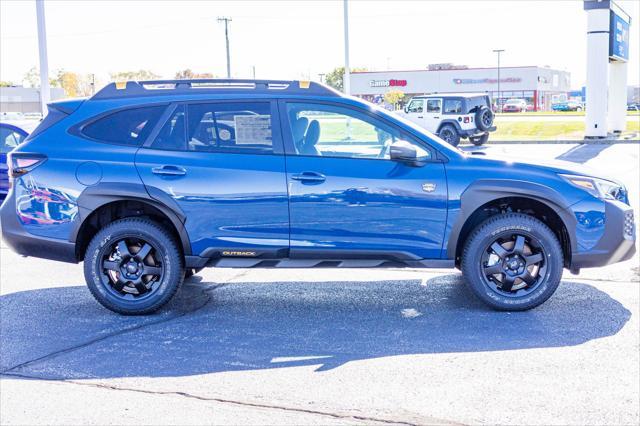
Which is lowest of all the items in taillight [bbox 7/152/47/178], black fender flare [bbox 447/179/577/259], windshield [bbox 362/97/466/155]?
black fender flare [bbox 447/179/577/259]

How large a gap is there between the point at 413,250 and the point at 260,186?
4.47 ft

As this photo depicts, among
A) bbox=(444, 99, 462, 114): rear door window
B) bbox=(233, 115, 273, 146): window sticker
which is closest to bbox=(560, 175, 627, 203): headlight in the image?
bbox=(233, 115, 273, 146): window sticker

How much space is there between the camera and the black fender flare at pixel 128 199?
6.24 metres

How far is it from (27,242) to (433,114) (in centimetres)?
2570

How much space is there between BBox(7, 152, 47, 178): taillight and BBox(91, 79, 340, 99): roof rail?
0.72 m

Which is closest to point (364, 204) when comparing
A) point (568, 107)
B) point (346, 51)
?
point (346, 51)

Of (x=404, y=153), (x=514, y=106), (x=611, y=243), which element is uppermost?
(x=514, y=106)

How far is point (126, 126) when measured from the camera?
6.47 meters

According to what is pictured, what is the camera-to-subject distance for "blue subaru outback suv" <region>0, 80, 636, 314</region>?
6.17 m

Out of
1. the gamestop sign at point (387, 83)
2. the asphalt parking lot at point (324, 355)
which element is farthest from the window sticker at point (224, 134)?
the gamestop sign at point (387, 83)

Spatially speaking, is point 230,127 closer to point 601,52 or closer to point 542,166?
point 542,166

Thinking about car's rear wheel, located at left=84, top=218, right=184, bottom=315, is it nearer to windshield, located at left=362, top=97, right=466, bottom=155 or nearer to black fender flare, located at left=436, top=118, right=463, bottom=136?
windshield, located at left=362, top=97, right=466, bottom=155

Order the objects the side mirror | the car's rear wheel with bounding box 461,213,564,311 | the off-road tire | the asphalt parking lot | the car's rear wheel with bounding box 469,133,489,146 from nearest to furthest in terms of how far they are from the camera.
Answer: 1. the asphalt parking lot
2. the side mirror
3. the car's rear wheel with bounding box 461,213,564,311
4. the off-road tire
5. the car's rear wheel with bounding box 469,133,489,146

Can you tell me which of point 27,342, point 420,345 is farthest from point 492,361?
point 27,342
